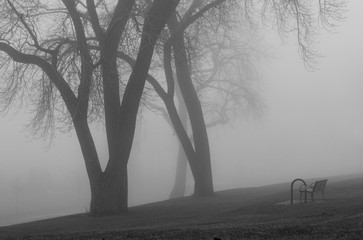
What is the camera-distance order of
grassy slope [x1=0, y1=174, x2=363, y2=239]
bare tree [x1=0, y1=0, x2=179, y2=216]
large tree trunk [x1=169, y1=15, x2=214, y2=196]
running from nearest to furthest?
grassy slope [x1=0, y1=174, x2=363, y2=239] < bare tree [x1=0, y1=0, x2=179, y2=216] < large tree trunk [x1=169, y1=15, x2=214, y2=196]

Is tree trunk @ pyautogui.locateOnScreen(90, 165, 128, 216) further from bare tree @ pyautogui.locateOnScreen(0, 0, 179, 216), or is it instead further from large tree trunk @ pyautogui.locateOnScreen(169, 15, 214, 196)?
large tree trunk @ pyautogui.locateOnScreen(169, 15, 214, 196)

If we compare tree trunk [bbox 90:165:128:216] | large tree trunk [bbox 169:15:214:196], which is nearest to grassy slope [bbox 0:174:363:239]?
tree trunk [bbox 90:165:128:216]

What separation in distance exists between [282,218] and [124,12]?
9.60 metres

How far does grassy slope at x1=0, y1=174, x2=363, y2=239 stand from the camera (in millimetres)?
11547

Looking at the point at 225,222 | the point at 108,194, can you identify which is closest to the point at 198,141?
the point at 108,194

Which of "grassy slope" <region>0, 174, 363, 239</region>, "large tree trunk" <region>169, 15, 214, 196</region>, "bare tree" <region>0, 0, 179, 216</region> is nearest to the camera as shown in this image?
"grassy slope" <region>0, 174, 363, 239</region>

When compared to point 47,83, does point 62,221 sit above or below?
below

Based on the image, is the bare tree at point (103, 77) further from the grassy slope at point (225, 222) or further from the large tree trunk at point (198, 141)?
the large tree trunk at point (198, 141)

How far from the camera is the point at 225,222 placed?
1600 cm

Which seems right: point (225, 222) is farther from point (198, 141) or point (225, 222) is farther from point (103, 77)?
point (198, 141)

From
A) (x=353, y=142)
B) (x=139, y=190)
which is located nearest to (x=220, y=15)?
(x=139, y=190)

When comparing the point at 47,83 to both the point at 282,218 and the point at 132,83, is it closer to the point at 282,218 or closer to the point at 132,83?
the point at 132,83

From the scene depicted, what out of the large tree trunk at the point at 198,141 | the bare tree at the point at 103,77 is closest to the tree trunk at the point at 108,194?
the bare tree at the point at 103,77

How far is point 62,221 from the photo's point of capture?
20828 mm
